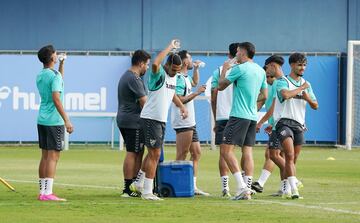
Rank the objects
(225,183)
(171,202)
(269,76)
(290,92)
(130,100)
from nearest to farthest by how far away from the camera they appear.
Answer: (171,202), (290,92), (130,100), (225,183), (269,76)

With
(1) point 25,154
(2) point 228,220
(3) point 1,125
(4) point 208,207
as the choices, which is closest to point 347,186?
(4) point 208,207

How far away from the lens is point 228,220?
46.1ft

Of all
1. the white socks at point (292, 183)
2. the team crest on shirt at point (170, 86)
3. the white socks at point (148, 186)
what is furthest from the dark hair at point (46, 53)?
the white socks at point (292, 183)

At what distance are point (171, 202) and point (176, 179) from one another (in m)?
1.22

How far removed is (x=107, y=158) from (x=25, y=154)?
9.00ft

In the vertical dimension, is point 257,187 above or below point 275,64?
Result: below

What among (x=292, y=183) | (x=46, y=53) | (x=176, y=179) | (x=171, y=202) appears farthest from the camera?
(x=176, y=179)

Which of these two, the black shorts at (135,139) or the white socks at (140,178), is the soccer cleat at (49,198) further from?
the black shorts at (135,139)

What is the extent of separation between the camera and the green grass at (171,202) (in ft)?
47.1

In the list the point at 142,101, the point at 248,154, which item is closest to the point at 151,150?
the point at 142,101

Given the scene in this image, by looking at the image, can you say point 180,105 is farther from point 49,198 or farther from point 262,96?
point 49,198

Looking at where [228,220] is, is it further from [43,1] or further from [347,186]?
[43,1]

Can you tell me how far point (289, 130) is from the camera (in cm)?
1775

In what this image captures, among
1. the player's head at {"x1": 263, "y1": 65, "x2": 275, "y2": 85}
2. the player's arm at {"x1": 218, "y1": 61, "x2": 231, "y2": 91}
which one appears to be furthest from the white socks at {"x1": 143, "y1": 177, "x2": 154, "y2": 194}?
the player's head at {"x1": 263, "y1": 65, "x2": 275, "y2": 85}
